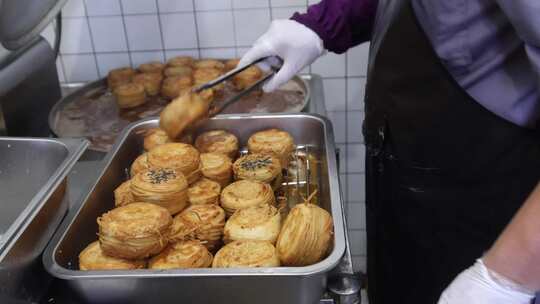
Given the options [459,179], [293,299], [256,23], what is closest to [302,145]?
[459,179]

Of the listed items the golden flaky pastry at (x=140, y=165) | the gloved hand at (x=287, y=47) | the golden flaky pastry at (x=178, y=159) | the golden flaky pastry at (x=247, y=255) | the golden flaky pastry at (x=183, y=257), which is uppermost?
the gloved hand at (x=287, y=47)

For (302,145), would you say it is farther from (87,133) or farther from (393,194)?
(87,133)

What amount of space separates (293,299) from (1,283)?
1.41 feet

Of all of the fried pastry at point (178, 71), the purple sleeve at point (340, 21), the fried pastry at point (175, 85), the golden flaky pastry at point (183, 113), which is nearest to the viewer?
the golden flaky pastry at point (183, 113)

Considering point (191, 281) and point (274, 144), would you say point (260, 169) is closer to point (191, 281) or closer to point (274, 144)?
point (274, 144)

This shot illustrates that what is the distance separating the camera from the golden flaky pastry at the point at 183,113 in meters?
1.14

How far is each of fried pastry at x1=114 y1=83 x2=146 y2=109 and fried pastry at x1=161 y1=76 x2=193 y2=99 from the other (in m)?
0.09

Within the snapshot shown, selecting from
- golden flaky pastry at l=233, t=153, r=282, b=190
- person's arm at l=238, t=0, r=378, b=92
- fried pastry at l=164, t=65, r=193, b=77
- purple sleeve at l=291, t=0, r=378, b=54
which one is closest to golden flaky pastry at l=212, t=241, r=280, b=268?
golden flaky pastry at l=233, t=153, r=282, b=190

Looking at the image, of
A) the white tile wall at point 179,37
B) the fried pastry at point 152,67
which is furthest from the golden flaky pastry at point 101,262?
the white tile wall at point 179,37

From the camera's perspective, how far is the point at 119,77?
1.83 m

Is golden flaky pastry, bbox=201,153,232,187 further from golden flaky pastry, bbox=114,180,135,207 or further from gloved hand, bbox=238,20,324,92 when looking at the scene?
gloved hand, bbox=238,20,324,92

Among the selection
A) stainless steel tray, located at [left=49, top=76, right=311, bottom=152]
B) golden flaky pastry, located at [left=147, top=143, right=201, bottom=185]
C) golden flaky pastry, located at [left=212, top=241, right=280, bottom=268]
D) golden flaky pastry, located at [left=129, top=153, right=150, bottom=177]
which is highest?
golden flaky pastry, located at [left=147, top=143, right=201, bottom=185]

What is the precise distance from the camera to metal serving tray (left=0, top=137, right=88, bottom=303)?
0.78 m

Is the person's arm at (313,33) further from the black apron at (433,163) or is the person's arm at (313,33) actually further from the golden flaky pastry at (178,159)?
the golden flaky pastry at (178,159)
